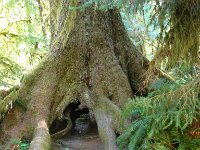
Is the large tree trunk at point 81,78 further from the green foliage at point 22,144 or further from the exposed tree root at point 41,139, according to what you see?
the green foliage at point 22,144

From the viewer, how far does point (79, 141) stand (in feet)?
23.2

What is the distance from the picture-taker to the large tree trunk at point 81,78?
6395 millimetres

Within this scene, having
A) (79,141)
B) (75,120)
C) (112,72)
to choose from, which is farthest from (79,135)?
(112,72)

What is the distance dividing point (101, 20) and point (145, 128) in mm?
3337

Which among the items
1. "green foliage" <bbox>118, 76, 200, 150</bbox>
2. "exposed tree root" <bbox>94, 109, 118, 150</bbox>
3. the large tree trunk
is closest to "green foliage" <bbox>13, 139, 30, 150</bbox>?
the large tree trunk

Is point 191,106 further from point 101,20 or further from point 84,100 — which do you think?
point 101,20

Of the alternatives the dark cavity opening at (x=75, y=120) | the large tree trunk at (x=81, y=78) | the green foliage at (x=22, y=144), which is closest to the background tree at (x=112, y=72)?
the large tree trunk at (x=81, y=78)

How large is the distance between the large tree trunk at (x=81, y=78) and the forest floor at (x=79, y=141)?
256 mm

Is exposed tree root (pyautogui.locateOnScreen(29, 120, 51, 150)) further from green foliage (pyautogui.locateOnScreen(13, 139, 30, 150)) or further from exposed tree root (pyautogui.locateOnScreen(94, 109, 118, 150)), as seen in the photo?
exposed tree root (pyautogui.locateOnScreen(94, 109, 118, 150))

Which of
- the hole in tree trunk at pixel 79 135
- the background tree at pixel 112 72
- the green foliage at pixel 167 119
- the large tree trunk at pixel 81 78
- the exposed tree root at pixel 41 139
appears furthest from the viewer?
the hole in tree trunk at pixel 79 135

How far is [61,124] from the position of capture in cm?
757

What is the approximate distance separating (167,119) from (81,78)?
285 cm

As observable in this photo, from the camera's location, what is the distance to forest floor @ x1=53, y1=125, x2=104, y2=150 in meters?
6.53

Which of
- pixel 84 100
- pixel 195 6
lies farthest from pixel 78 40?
pixel 195 6
